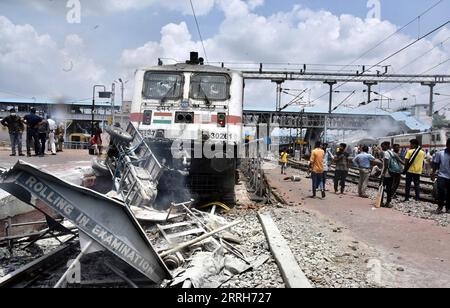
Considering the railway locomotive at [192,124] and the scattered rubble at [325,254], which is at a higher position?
the railway locomotive at [192,124]

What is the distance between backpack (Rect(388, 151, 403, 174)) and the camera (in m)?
10.0

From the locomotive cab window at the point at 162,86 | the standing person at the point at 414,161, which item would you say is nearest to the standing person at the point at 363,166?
the standing person at the point at 414,161

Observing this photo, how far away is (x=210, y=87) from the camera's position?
9016 mm

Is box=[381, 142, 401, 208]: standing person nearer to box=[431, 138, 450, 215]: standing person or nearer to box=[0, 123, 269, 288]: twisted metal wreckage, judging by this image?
box=[431, 138, 450, 215]: standing person

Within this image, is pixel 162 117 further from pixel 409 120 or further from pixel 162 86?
pixel 409 120

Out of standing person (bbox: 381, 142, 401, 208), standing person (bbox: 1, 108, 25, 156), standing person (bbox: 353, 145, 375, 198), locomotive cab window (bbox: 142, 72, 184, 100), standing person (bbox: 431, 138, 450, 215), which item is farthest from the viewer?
standing person (bbox: 1, 108, 25, 156)

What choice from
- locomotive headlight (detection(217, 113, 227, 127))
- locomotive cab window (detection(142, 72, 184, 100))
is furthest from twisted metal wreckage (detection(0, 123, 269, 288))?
locomotive cab window (detection(142, 72, 184, 100))

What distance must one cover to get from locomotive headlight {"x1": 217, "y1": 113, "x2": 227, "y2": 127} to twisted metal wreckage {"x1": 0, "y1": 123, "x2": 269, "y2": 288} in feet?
7.83

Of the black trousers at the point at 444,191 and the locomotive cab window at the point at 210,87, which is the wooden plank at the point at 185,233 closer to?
the locomotive cab window at the point at 210,87

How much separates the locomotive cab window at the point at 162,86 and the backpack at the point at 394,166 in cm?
541

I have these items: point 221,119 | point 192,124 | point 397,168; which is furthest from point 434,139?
point 192,124

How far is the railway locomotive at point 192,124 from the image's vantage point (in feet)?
26.4

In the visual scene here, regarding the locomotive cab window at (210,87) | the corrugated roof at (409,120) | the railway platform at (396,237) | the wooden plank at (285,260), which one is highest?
the corrugated roof at (409,120)
